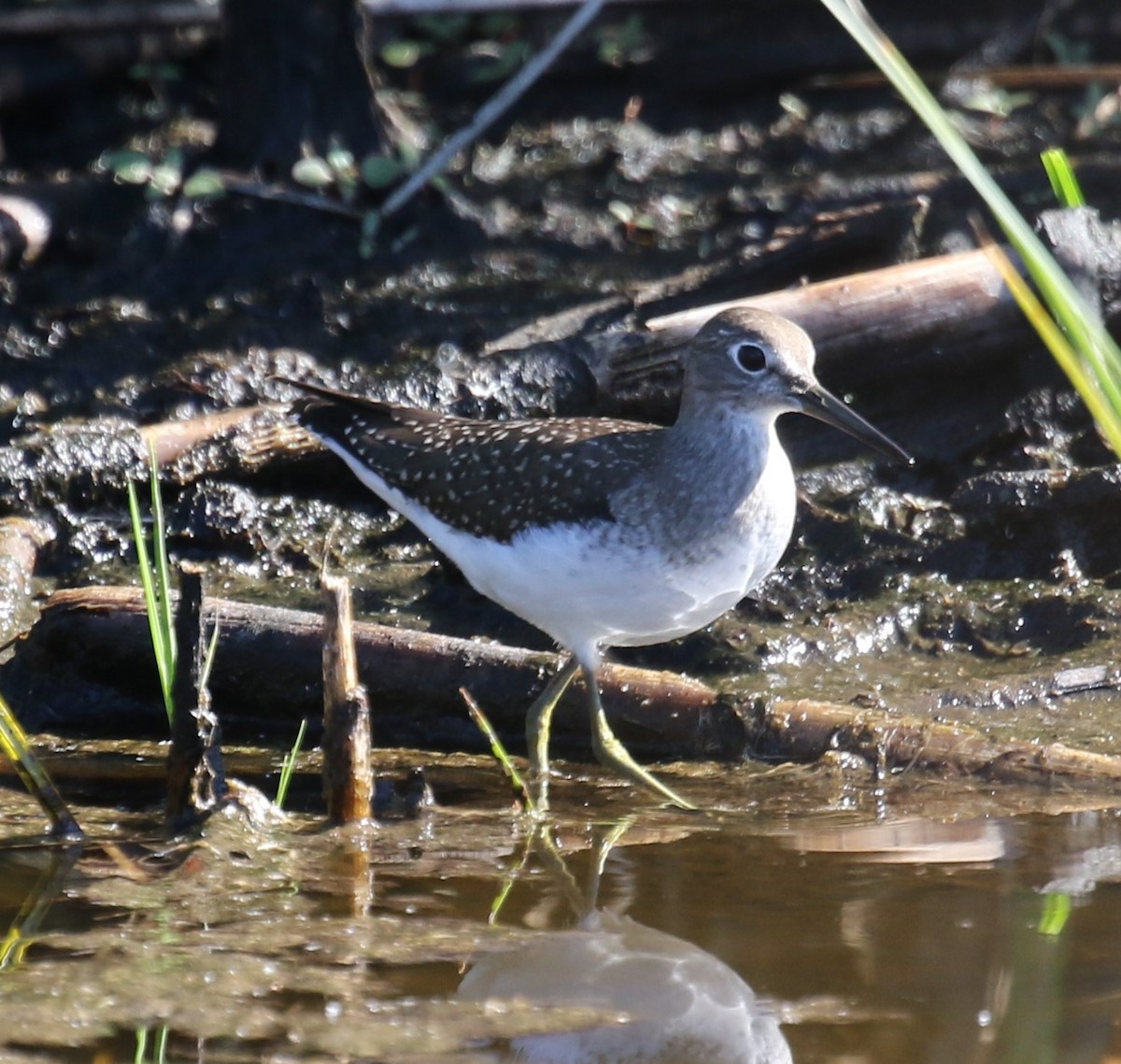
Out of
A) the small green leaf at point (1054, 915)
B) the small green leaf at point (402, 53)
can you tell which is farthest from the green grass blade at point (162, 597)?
the small green leaf at point (402, 53)

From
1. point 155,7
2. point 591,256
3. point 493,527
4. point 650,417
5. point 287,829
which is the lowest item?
point 287,829

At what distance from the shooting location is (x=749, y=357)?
5.10 m

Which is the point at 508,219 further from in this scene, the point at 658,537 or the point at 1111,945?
the point at 1111,945

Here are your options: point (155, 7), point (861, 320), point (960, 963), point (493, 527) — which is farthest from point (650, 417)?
point (155, 7)

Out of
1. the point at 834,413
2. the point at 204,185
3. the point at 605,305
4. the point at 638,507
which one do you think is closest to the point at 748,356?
the point at 834,413

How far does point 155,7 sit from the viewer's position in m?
8.93

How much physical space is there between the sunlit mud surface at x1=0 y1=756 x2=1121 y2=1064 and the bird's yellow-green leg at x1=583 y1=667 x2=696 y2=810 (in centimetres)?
10

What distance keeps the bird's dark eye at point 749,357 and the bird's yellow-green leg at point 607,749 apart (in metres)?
1.04

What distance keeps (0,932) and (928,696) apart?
9.98 ft

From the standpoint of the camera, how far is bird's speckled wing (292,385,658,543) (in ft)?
17.0

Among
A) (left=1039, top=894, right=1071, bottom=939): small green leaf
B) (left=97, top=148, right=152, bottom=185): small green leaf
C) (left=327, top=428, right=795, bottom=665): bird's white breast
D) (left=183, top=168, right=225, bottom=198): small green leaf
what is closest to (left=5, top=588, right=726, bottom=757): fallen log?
(left=327, top=428, right=795, bottom=665): bird's white breast

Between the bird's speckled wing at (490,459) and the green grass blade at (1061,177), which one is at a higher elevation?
the bird's speckled wing at (490,459)

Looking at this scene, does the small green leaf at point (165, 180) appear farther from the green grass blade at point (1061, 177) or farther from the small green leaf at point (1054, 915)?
the green grass blade at point (1061, 177)

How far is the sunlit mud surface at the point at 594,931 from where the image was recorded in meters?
3.57
